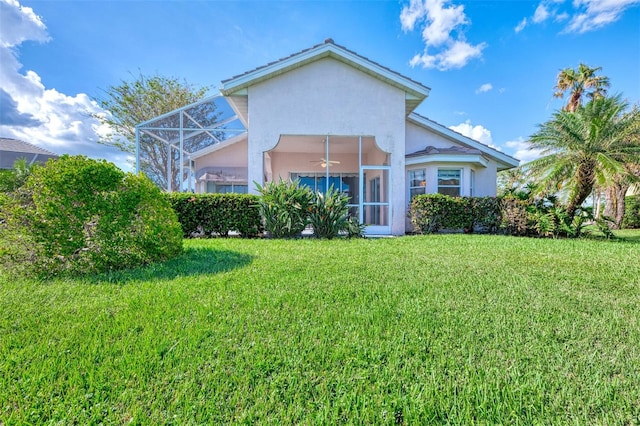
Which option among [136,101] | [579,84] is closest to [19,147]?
[136,101]

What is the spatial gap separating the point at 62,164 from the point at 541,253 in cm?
1092

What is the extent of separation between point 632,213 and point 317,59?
2193 cm

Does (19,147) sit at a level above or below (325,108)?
above

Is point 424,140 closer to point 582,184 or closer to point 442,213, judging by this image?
point 442,213

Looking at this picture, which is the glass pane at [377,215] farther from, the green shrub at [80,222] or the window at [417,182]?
the green shrub at [80,222]

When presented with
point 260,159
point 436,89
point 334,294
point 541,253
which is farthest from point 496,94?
point 334,294

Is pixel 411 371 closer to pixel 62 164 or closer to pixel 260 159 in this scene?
pixel 62 164

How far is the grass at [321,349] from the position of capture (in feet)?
6.07

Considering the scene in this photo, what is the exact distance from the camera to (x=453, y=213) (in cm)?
1070

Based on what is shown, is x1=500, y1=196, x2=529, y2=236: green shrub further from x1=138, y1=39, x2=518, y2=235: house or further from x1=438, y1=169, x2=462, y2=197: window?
x1=438, y1=169, x2=462, y2=197: window

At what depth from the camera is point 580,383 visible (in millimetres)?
2090

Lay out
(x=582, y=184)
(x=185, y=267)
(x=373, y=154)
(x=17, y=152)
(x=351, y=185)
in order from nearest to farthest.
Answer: (x=185, y=267) < (x=582, y=184) < (x=373, y=154) < (x=351, y=185) < (x=17, y=152)

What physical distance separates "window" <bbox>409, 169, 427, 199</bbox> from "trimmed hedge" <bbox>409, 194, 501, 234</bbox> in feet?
4.20

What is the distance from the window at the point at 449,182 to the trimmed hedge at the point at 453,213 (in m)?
1.01
